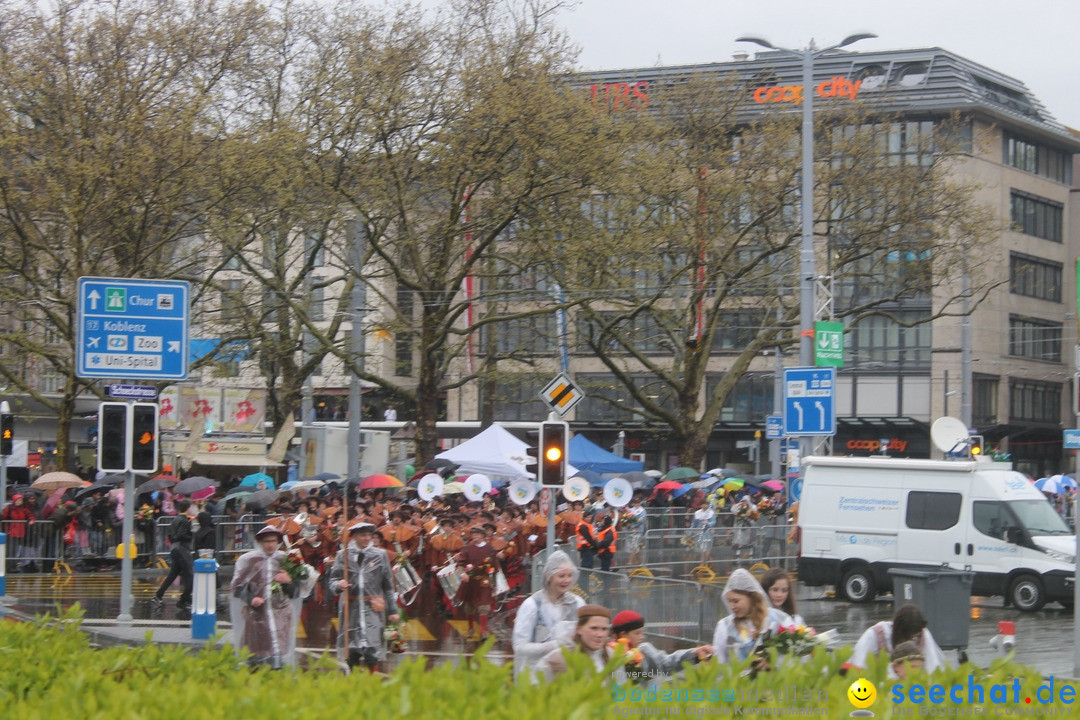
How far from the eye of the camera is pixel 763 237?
1519 inches

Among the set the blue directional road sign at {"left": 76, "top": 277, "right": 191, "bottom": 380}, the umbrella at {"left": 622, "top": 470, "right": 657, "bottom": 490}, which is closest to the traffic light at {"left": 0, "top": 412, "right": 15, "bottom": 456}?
the blue directional road sign at {"left": 76, "top": 277, "right": 191, "bottom": 380}

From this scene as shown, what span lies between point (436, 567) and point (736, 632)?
12788 millimetres

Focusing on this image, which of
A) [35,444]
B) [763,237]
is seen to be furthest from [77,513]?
[35,444]

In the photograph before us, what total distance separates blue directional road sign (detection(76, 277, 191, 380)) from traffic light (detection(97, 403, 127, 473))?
45 centimetres

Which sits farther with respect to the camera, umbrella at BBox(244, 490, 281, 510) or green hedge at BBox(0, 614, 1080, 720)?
umbrella at BBox(244, 490, 281, 510)

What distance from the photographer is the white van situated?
2227 cm

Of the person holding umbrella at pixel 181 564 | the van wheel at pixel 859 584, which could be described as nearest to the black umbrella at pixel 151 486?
the person holding umbrella at pixel 181 564

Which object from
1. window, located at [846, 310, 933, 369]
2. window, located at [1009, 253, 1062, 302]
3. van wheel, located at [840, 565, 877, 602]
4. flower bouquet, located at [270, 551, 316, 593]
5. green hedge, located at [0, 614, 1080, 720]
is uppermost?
window, located at [1009, 253, 1062, 302]

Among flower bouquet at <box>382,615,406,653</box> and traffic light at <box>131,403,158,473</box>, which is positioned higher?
traffic light at <box>131,403,158,473</box>

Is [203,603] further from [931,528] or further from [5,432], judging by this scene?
[931,528]

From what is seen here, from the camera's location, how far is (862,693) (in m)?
5.57

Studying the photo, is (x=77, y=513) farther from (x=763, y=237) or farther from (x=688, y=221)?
(x=763, y=237)

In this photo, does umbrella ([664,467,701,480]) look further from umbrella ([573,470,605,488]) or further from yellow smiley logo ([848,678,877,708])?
yellow smiley logo ([848,678,877,708])

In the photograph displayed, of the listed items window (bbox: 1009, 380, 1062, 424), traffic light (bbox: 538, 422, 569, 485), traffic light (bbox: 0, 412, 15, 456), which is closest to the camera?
traffic light (bbox: 538, 422, 569, 485)
